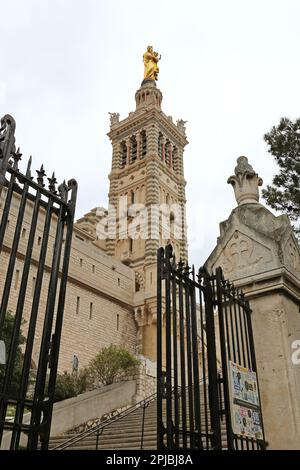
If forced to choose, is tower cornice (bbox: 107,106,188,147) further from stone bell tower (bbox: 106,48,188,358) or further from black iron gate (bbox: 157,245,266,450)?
black iron gate (bbox: 157,245,266,450)

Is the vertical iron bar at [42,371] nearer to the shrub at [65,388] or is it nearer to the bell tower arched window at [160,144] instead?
the shrub at [65,388]

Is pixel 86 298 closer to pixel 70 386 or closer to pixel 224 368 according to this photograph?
pixel 70 386

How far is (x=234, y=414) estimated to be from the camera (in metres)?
3.36

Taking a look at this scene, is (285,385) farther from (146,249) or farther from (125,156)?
(125,156)

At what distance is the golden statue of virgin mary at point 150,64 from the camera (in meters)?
45.5

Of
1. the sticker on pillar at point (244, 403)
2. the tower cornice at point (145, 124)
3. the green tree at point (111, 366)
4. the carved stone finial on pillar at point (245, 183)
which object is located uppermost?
the tower cornice at point (145, 124)

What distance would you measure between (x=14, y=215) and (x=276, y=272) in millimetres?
16794

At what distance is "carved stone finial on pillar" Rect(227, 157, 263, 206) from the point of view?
4.79 meters

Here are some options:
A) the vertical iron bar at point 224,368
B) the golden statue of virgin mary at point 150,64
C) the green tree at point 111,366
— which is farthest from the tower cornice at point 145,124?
the vertical iron bar at point 224,368

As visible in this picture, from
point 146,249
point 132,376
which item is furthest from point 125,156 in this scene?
point 132,376

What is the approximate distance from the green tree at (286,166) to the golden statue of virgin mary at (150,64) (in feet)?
124

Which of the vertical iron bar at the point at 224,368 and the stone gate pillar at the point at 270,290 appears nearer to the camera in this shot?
the vertical iron bar at the point at 224,368

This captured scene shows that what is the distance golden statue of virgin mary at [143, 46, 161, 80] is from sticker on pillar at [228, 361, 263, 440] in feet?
147

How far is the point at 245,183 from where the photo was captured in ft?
16.0
